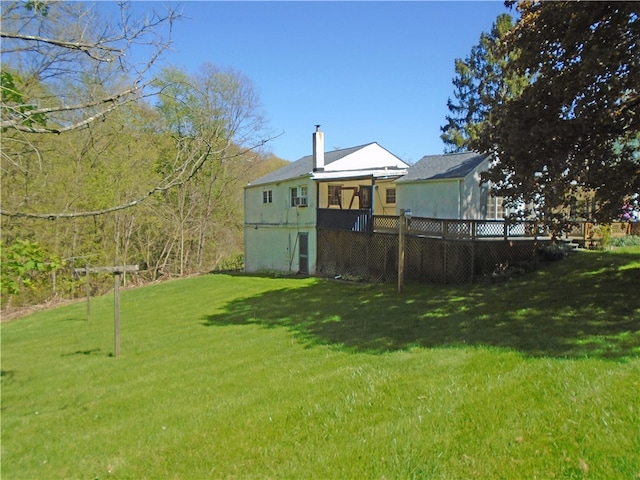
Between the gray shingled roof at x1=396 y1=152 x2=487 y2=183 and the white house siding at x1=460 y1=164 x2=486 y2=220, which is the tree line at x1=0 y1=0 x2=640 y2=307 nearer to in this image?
the white house siding at x1=460 y1=164 x2=486 y2=220

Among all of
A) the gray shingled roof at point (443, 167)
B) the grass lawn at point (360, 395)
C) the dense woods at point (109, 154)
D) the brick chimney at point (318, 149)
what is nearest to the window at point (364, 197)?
the gray shingled roof at point (443, 167)

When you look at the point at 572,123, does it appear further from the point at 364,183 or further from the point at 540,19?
the point at 364,183

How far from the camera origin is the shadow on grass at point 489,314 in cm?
611

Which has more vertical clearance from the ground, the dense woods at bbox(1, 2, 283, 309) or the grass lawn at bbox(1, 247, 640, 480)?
the dense woods at bbox(1, 2, 283, 309)

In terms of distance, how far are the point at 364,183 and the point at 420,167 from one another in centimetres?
327

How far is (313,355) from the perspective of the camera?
6656mm

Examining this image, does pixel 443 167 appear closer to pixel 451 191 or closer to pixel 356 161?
pixel 451 191

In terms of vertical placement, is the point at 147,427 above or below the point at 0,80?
below

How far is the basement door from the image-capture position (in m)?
21.6

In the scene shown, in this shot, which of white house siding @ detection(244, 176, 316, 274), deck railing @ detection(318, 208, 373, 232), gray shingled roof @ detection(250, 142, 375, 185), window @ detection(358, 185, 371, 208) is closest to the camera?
deck railing @ detection(318, 208, 373, 232)

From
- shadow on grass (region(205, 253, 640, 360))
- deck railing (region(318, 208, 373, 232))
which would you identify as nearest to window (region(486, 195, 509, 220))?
shadow on grass (region(205, 253, 640, 360))

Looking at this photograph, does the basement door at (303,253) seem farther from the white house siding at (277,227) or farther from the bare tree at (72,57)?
the bare tree at (72,57)

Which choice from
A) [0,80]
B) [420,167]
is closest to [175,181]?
[0,80]

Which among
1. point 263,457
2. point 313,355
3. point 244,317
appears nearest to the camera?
point 263,457
